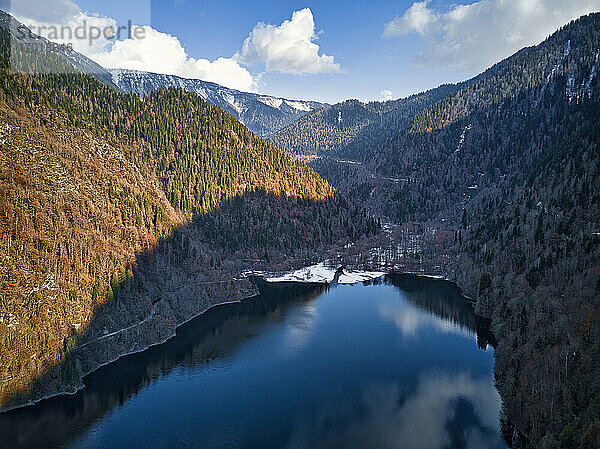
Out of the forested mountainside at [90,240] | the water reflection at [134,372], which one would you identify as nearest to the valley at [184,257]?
the forested mountainside at [90,240]

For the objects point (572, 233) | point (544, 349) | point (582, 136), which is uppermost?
point (582, 136)

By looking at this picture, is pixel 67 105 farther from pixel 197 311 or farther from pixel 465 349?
pixel 465 349

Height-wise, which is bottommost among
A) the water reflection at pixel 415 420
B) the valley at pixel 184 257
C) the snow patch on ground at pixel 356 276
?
the water reflection at pixel 415 420

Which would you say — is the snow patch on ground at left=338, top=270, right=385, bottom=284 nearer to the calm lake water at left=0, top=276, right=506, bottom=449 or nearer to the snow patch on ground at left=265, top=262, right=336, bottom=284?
the snow patch on ground at left=265, top=262, right=336, bottom=284

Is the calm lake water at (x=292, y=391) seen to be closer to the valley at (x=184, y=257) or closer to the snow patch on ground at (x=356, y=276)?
the valley at (x=184, y=257)

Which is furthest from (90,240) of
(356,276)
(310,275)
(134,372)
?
(356,276)

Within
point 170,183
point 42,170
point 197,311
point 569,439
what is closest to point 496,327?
point 569,439
